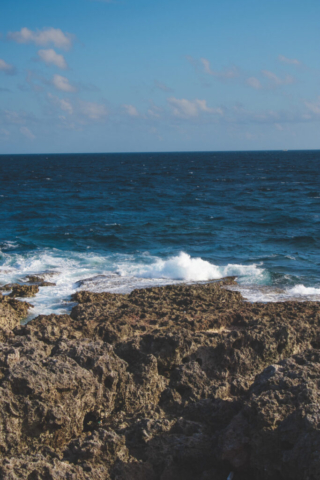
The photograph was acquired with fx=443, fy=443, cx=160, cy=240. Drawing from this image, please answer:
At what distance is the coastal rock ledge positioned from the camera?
6438mm

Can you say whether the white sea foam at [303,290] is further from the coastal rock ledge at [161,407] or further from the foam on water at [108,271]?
the coastal rock ledge at [161,407]

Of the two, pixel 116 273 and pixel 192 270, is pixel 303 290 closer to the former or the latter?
pixel 192 270

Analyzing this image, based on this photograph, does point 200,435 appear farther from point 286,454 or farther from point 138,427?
point 286,454

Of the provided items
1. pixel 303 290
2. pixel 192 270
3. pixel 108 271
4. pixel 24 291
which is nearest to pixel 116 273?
pixel 108 271

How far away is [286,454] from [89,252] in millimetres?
23244

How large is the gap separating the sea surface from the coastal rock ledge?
28.5 feet

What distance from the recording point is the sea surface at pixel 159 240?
22.3 metres

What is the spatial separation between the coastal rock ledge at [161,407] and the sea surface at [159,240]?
867 cm

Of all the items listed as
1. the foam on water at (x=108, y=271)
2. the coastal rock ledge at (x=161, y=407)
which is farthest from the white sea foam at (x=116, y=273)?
the coastal rock ledge at (x=161, y=407)

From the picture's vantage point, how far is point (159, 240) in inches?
1244

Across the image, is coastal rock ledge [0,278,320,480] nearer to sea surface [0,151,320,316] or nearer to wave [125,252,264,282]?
sea surface [0,151,320,316]

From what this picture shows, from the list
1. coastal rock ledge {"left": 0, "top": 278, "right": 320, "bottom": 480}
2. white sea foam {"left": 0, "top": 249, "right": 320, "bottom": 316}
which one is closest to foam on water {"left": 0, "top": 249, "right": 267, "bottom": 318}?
white sea foam {"left": 0, "top": 249, "right": 320, "bottom": 316}

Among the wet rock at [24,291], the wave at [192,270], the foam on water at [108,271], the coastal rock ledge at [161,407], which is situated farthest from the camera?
the wave at [192,270]

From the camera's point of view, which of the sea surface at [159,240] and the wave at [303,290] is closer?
the wave at [303,290]
